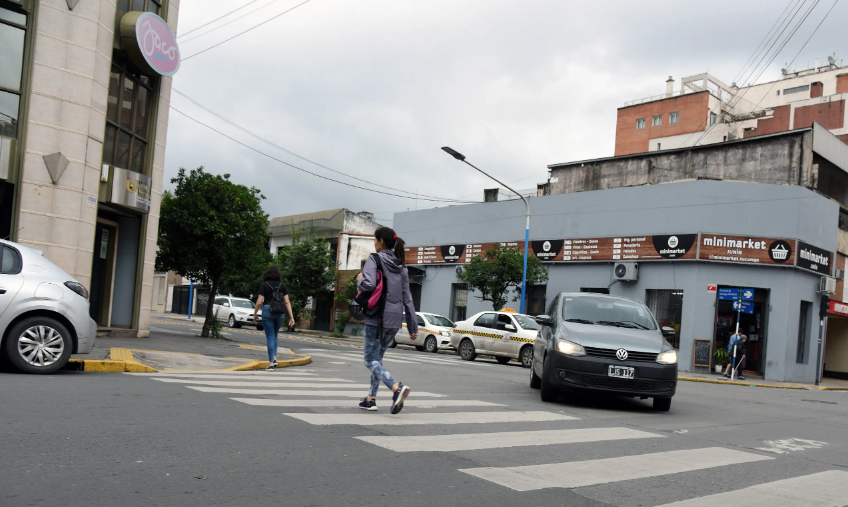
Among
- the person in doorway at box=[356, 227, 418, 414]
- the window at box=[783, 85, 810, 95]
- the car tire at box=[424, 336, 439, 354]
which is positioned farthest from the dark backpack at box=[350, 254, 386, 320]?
the window at box=[783, 85, 810, 95]

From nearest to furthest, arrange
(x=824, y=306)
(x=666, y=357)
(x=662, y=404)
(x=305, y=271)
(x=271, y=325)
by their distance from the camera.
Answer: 1. (x=666, y=357)
2. (x=662, y=404)
3. (x=271, y=325)
4. (x=824, y=306)
5. (x=305, y=271)

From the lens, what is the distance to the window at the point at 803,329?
88.0ft

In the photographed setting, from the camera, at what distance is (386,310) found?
7289mm

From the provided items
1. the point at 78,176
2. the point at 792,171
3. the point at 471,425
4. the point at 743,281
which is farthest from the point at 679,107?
the point at 471,425

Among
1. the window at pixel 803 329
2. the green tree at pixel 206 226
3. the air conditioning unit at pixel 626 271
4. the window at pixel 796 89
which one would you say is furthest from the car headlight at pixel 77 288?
the window at pixel 796 89

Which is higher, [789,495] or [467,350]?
[789,495]

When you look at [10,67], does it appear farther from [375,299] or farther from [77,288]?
[375,299]

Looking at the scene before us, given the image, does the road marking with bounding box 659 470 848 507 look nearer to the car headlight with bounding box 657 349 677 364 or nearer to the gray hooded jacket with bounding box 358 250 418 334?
the gray hooded jacket with bounding box 358 250 418 334

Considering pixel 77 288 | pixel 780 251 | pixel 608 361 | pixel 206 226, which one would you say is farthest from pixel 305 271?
pixel 608 361

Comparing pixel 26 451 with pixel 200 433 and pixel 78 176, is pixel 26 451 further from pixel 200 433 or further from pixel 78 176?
pixel 78 176

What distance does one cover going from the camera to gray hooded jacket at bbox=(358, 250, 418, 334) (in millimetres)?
7262

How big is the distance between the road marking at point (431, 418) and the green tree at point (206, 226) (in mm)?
14005

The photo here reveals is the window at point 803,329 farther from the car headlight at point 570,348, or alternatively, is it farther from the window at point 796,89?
the window at point 796,89

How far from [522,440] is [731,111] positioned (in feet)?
185
